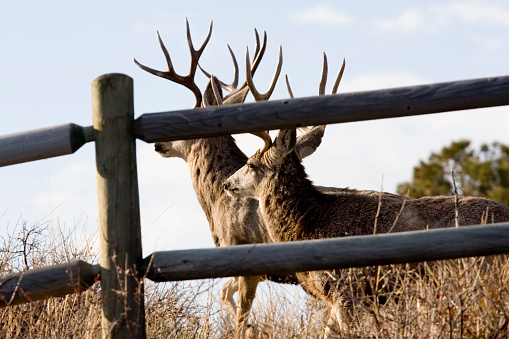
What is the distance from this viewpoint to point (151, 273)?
12.6 ft

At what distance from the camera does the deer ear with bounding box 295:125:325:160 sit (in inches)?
306

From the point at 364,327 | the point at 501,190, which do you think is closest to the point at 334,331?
the point at 364,327

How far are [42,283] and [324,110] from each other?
4.71 feet

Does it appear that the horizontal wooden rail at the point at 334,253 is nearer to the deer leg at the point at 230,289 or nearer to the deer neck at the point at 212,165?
the deer leg at the point at 230,289

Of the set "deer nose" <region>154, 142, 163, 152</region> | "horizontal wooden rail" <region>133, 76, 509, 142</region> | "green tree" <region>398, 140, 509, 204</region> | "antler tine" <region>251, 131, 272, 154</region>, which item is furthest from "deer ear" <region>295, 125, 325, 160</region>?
"green tree" <region>398, 140, 509, 204</region>

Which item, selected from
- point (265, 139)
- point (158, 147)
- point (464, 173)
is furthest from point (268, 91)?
point (464, 173)

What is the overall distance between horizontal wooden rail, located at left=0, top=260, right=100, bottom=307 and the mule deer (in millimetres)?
2603

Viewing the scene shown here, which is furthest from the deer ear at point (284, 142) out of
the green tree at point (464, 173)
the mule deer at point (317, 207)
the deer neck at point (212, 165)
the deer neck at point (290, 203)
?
the green tree at point (464, 173)

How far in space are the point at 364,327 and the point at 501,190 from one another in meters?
18.9

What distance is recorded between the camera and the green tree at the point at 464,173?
22719 millimetres

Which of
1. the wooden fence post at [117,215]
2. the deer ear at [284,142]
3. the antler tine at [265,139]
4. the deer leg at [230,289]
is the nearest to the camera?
the wooden fence post at [117,215]

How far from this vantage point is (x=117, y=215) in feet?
12.5

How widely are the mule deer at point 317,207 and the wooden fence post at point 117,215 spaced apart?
2.51 metres

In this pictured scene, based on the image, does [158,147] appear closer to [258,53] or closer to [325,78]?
[258,53]
